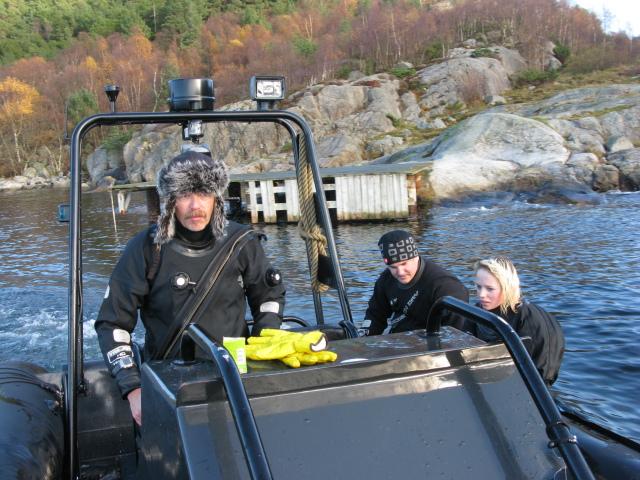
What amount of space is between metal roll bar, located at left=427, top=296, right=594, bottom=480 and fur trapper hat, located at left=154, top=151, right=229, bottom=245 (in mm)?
1412

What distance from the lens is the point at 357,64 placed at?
5759 cm

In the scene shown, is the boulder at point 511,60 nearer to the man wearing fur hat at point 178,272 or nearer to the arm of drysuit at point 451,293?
the arm of drysuit at point 451,293

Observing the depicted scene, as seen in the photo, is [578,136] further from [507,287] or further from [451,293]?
[451,293]

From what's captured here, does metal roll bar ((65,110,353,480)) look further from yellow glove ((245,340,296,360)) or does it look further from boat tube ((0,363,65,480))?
yellow glove ((245,340,296,360))

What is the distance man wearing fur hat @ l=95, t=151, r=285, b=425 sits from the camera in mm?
3361

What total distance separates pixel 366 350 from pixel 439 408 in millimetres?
385

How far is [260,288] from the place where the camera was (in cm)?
374

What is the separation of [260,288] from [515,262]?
486 inches

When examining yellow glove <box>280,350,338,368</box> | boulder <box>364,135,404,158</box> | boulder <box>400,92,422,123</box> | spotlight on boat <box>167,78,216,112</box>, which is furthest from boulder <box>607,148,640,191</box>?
yellow glove <box>280,350,338,368</box>

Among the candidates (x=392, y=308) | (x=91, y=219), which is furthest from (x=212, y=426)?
(x=91, y=219)

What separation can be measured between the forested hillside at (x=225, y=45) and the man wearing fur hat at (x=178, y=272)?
46.9m

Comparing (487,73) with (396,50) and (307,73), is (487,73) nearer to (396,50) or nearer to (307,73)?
(396,50)

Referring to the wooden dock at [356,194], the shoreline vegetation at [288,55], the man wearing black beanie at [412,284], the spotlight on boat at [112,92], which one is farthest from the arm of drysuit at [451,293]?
the shoreline vegetation at [288,55]

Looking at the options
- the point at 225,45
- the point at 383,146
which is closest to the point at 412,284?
the point at 383,146
